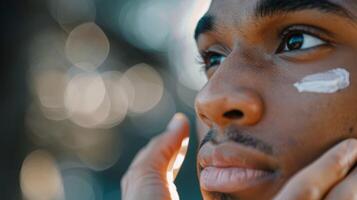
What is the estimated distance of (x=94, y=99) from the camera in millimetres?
12828

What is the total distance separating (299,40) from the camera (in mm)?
2570

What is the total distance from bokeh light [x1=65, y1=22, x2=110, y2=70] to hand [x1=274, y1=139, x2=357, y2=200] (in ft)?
25.3

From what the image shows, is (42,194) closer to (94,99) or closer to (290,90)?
(290,90)

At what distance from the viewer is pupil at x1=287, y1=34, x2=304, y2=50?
2555 mm

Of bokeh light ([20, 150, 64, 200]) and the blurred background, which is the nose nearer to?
the blurred background

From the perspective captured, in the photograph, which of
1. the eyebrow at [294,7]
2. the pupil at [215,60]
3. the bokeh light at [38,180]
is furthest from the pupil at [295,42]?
the bokeh light at [38,180]

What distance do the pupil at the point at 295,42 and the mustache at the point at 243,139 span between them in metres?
0.40

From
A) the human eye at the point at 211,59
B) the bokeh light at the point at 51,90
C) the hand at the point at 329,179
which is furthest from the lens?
the bokeh light at the point at 51,90

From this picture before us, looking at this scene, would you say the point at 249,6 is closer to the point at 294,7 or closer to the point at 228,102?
the point at 294,7

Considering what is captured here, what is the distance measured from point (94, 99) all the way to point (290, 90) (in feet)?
34.7

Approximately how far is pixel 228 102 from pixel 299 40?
0.38 meters

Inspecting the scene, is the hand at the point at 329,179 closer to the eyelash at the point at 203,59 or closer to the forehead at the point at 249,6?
the forehead at the point at 249,6

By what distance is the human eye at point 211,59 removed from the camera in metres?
3.04

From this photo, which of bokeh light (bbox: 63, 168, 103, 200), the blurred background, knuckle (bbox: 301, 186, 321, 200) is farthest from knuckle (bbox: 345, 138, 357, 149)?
bokeh light (bbox: 63, 168, 103, 200)
